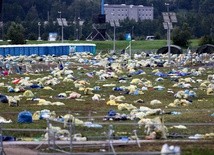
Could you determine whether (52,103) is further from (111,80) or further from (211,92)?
(111,80)

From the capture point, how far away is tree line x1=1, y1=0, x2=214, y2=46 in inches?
5704

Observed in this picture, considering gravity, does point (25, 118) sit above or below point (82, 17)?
above

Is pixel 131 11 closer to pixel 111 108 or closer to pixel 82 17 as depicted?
pixel 82 17

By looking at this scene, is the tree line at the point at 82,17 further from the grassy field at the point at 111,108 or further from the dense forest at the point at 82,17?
the grassy field at the point at 111,108

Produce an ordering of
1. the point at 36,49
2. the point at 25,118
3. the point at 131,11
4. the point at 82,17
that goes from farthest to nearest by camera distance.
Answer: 1. the point at 131,11
2. the point at 82,17
3. the point at 36,49
4. the point at 25,118

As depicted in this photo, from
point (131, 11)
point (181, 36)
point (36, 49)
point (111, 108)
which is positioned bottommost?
point (131, 11)

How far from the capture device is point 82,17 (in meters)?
183

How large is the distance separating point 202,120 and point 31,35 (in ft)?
373

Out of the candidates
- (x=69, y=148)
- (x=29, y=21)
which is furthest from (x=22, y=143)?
(x=29, y=21)

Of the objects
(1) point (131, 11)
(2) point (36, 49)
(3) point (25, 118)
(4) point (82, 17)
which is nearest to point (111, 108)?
(3) point (25, 118)

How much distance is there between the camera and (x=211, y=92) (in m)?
36.3

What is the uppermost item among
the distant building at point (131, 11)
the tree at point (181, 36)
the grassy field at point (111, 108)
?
the grassy field at point (111, 108)

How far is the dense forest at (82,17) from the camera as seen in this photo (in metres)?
145

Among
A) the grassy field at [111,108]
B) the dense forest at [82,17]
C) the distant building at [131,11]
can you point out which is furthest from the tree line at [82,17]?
the grassy field at [111,108]
